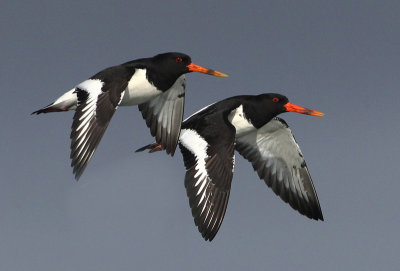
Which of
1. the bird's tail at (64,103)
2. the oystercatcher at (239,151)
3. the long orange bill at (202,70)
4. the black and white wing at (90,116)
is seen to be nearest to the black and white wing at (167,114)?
the oystercatcher at (239,151)

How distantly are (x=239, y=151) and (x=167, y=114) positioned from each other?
2486 mm

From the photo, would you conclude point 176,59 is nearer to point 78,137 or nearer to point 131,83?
point 131,83

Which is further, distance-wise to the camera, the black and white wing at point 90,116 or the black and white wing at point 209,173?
the black and white wing at point 209,173

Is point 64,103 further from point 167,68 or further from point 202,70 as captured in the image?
point 202,70

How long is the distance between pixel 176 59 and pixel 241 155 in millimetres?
3107

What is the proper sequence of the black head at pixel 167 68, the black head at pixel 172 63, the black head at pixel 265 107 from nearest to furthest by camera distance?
the black head at pixel 167 68
the black head at pixel 172 63
the black head at pixel 265 107

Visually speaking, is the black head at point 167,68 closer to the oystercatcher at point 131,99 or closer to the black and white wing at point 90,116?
the oystercatcher at point 131,99

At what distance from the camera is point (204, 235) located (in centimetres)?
1244

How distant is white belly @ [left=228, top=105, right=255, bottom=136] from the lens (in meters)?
14.8

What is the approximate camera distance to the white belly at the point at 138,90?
545 inches

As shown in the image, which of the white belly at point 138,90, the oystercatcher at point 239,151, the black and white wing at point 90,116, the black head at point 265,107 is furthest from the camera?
the black head at point 265,107

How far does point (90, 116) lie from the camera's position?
12.2 m

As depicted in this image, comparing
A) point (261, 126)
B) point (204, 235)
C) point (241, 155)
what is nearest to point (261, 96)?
point (261, 126)

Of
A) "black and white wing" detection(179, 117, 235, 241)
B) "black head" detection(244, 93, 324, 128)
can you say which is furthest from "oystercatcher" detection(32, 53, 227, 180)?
"black head" detection(244, 93, 324, 128)
